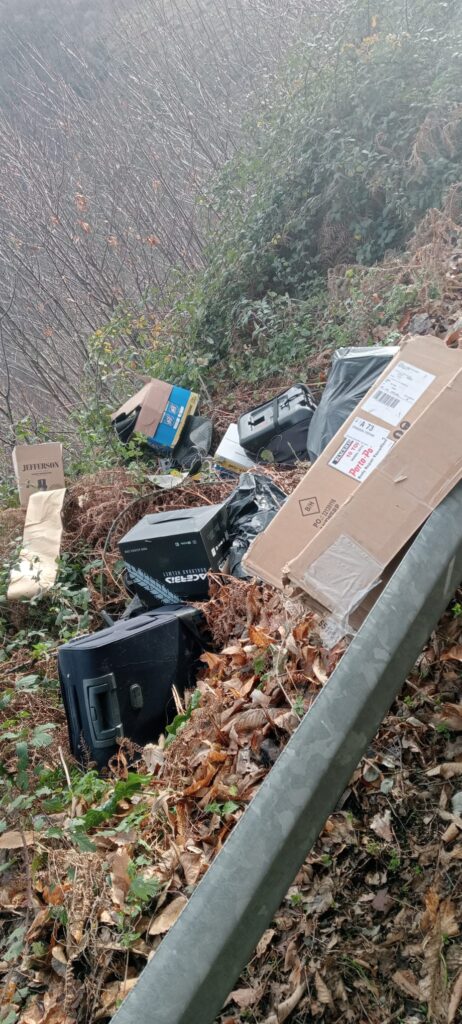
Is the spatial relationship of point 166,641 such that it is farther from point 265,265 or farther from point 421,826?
point 265,265

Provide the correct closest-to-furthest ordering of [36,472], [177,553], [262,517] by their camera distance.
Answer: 1. [177,553]
2. [262,517]
3. [36,472]

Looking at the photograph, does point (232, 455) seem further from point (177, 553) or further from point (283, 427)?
point (177, 553)

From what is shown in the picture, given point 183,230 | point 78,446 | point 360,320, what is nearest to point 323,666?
point 360,320

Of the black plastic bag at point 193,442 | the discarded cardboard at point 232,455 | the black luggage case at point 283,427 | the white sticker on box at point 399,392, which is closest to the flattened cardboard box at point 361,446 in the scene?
the white sticker on box at point 399,392

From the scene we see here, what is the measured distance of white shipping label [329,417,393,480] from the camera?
272 centimetres

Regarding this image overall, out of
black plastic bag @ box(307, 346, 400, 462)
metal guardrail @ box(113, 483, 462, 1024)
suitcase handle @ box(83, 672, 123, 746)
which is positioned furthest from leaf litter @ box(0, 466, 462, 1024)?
black plastic bag @ box(307, 346, 400, 462)

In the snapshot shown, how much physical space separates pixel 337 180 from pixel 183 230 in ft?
14.1

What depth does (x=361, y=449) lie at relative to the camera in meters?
2.78

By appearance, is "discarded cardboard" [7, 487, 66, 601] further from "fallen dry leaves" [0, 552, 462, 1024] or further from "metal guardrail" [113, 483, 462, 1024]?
"metal guardrail" [113, 483, 462, 1024]

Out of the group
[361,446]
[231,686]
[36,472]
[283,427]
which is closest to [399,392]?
[361,446]

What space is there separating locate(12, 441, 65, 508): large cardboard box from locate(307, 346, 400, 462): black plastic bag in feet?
7.77

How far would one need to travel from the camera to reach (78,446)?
8.13 metres

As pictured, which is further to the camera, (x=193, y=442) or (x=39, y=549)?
(x=193, y=442)

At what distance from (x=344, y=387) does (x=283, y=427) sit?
2.36ft
